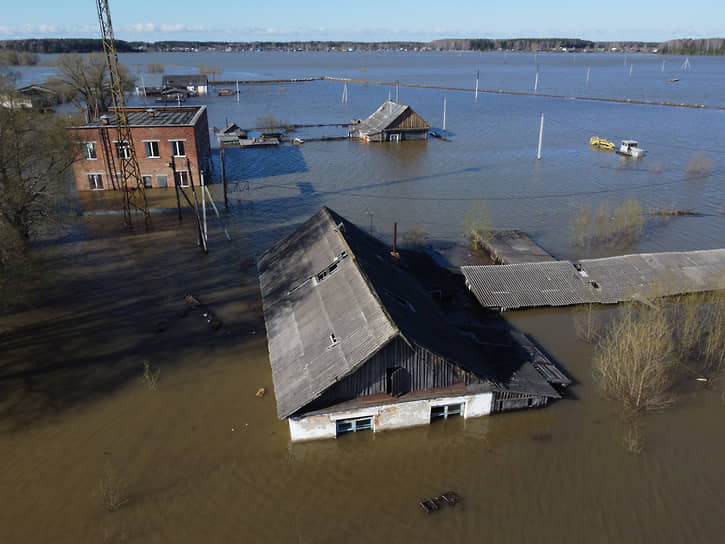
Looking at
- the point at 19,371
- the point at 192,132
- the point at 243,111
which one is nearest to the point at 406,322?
the point at 19,371

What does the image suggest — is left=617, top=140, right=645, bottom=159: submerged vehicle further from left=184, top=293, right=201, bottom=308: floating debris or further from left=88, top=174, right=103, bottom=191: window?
left=88, top=174, right=103, bottom=191: window

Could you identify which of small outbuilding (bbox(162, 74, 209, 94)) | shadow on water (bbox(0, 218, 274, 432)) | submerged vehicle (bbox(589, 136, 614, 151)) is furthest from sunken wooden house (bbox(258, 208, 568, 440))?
small outbuilding (bbox(162, 74, 209, 94))

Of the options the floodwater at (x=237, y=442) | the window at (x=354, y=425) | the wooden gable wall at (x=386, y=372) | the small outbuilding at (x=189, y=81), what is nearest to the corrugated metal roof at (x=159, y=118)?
the floodwater at (x=237, y=442)

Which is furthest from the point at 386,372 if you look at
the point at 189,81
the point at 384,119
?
the point at 189,81

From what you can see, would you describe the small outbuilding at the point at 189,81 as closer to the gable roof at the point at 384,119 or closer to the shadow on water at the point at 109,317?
the gable roof at the point at 384,119

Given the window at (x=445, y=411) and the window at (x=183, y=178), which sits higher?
the window at (x=183, y=178)

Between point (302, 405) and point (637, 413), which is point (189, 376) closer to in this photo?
point (302, 405)
